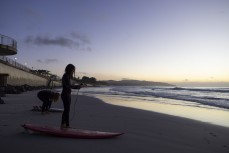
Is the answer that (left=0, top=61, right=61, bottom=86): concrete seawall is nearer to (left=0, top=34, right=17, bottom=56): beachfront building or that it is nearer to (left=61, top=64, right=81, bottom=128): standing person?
(left=0, top=34, right=17, bottom=56): beachfront building

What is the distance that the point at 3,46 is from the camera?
93.6ft

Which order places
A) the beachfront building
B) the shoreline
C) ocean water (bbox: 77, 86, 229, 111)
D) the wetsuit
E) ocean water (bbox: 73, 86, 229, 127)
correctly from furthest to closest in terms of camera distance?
1. the beachfront building
2. ocean water (bbox: 77, 86, 229, 111)
3. ocean water (bbox: 73, 86, 229, 127)
4. the shoreline
5. the wetsuit

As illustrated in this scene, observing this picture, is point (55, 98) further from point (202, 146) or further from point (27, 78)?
point (27, 78)

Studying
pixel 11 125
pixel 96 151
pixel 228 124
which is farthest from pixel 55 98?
pixel 228 124

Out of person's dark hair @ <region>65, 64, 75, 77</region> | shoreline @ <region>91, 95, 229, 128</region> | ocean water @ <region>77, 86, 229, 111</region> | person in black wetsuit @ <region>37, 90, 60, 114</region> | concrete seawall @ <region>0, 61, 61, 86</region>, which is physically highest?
concrete seawall @ <region>0, 61, 61, 86</region>

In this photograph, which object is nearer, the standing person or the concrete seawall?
the standing person

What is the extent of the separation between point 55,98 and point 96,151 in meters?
5.74

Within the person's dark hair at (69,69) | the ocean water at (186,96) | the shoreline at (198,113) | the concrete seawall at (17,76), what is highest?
the concrete seawall at (17,76)

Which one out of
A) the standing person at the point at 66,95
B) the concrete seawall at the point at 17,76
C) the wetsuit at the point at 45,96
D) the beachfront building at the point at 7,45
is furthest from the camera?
the concrete seawall at the point at 17,76

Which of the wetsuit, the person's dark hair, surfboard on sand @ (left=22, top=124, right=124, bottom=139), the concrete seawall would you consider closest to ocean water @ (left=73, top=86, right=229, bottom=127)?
surfboard on sand @ (left=22, top=124, right=124, bottom=139)

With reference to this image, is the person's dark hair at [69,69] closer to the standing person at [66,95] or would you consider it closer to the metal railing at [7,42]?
the standing person at [66,95]

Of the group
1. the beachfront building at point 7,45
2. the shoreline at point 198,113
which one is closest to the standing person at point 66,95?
the shoreline at point 198,113

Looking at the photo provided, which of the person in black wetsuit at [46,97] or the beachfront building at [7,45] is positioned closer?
the person in black wetsuit at [46,97]

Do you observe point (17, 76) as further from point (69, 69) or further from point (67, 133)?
point (67, 133)
